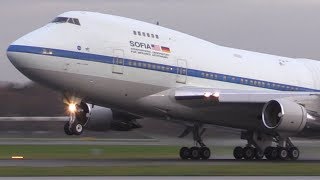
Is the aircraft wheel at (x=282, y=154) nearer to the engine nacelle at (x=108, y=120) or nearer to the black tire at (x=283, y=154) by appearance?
the black tire at (x=283, y=154)

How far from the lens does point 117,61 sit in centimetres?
4097

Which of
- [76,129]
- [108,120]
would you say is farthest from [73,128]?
[108,120]

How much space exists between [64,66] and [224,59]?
9228 mm

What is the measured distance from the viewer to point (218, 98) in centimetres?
4341

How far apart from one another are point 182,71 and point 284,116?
5086 mm

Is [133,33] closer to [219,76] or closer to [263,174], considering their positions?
[219,76]

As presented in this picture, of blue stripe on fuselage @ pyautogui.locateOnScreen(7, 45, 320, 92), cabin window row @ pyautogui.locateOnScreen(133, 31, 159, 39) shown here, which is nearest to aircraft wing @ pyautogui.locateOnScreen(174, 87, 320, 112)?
blue stripe on fuselage @ pyautogui.locateOnScreen(7, 45, 320, 92)

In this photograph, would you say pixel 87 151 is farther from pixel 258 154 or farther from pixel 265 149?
pixel 265 149

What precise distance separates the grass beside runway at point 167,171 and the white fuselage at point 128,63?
5.08 meters

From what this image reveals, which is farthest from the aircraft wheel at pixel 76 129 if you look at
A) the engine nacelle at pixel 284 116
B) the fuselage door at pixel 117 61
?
the engine nacelle at pixel 284 116

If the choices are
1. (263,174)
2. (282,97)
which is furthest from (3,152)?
(263,174)

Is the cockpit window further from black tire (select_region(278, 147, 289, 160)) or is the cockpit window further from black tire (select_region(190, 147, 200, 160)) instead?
black tire (select_region(278, 147, 289, 160))

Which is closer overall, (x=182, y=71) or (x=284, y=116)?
(x=284, y=116)

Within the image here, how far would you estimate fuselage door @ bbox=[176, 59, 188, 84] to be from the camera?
43.1m
